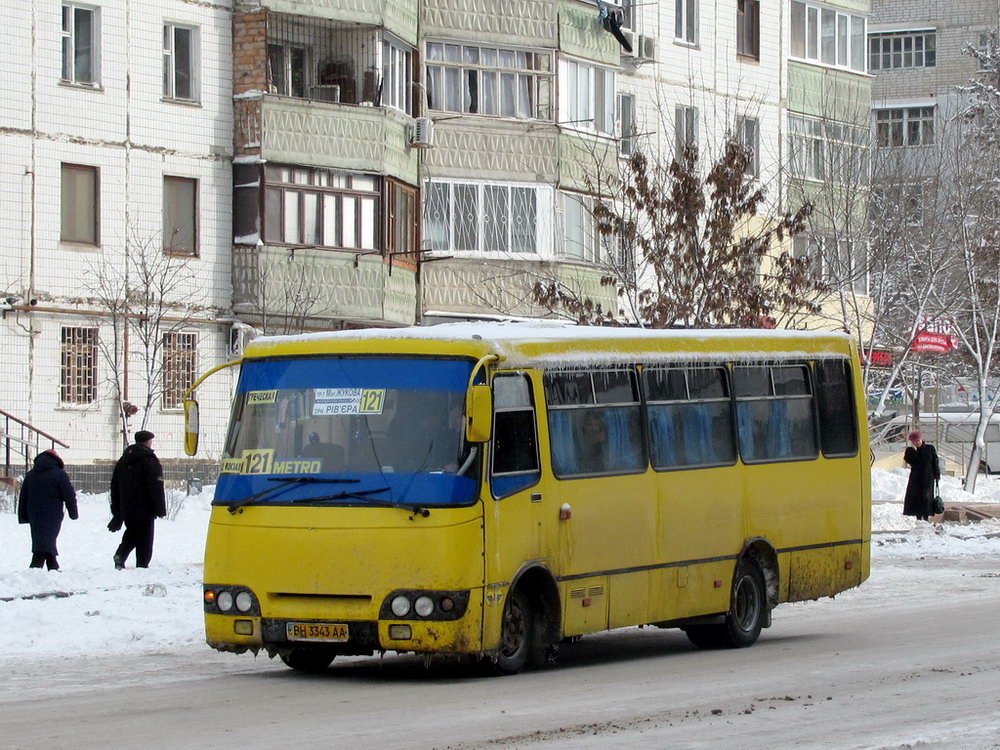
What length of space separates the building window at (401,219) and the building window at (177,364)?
414cm

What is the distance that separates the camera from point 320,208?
37344 mm

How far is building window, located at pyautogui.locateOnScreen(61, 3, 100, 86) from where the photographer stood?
34.8 metres

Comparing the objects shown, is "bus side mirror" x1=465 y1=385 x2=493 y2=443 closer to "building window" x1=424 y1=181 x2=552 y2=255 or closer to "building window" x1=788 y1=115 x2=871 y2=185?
"building window" x1=788 y1=115 x2=871 y2=185

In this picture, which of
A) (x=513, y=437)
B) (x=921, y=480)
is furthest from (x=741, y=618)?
(x=921, y=480)

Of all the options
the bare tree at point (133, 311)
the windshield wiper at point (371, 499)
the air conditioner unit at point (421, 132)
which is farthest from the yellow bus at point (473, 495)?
the air conditioner unit at point (421, 132)

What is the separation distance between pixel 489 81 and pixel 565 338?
26489 mm

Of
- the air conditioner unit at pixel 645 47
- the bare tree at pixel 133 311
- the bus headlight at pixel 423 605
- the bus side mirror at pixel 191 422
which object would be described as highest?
the air conditioner unit at pixel 645 47

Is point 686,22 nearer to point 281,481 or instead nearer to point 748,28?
point 748,28

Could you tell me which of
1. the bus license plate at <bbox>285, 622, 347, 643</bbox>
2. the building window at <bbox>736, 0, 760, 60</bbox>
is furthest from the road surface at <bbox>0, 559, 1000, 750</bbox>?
the building window at <bbox>736, 0, 760, 60</bbox>

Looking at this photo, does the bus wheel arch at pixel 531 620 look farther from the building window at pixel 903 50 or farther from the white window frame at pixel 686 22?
the building window at pixel 903 50

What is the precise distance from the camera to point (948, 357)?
67.3 metres

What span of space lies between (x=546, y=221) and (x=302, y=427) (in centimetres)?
2719

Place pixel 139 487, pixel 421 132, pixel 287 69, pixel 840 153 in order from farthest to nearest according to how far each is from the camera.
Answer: pixel 840 153 < pixel 421 132 < pixel 287 69 < pixel 139 487

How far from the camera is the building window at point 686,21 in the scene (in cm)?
4838
